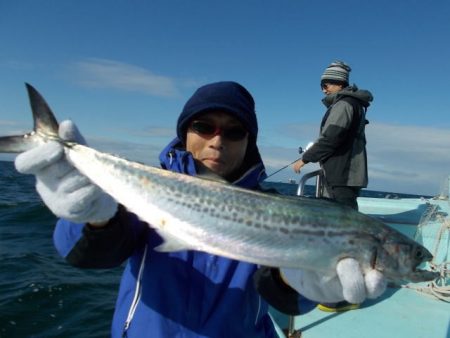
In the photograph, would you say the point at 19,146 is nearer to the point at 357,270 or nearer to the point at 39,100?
the point at 39,100

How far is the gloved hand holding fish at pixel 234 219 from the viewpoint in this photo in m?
2.54

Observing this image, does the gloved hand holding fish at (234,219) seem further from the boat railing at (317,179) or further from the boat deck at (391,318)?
the boat railing at (317,179)

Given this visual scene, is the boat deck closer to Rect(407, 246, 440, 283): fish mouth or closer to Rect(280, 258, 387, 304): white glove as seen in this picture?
Rect(280, 258, 387, 304): white glove

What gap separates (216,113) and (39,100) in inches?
50.8

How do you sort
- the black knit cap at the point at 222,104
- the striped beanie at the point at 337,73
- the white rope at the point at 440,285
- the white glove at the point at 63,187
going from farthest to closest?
the striped beanie at the point at 337,73 < the white rope at the point at 440,285 < the black knit cap at the point at 222,104 < the white glove at the point at 63,187

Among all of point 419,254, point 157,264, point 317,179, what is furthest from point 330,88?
point 157,264

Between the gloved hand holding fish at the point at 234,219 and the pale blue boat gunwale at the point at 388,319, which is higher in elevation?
the gloved hand holding fish at the point at 234,219

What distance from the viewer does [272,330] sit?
303 cm

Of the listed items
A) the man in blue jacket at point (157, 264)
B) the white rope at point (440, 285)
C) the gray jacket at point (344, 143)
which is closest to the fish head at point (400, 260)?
the man in blue jacket at point (157, 264)

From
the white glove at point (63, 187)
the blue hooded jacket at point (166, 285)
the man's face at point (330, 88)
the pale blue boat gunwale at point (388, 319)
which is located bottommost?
the pale blue boat gunwale at point (388, 319)

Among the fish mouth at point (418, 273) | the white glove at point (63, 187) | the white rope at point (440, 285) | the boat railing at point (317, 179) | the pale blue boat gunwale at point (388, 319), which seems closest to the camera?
the white glove at point (63, 187)

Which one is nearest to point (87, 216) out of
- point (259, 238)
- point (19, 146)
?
point (19, 146)

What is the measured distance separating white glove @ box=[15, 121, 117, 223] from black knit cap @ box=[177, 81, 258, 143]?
3.01 ft

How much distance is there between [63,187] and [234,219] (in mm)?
1142
